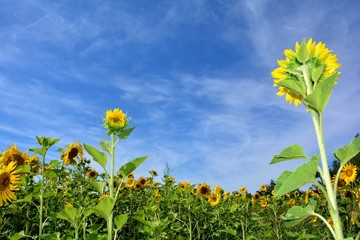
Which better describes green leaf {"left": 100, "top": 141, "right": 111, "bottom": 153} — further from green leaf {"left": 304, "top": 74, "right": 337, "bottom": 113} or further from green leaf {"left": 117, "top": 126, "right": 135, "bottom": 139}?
green leaf {"left": 304, "top": 74, "right": 337, "bottom": 113}

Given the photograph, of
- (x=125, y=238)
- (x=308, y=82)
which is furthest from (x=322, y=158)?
(x=125, y=238)

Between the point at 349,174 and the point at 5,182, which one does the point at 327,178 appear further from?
the point at 349,174

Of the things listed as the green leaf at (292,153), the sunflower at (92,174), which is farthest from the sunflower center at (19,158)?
the green leaf at (292,153)

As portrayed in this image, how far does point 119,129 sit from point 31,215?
3.05 meters

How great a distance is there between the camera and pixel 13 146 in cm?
486

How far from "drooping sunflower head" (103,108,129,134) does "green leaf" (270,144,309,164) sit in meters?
1.69

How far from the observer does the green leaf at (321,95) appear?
5.06ft

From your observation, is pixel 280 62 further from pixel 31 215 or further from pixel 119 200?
pixel 119 200

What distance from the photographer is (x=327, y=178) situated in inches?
63.4

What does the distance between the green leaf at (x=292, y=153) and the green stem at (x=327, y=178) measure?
0.25 ft

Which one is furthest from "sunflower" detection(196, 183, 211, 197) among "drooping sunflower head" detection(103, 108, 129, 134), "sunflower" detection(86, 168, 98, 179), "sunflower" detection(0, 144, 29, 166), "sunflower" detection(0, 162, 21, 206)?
"drooping sunflower head" detection(103, 108, 129, 134)

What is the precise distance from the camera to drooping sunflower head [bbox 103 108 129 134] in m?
3.12

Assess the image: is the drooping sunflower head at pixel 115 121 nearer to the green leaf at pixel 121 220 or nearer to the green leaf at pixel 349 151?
the green leaf at pixel 121 220

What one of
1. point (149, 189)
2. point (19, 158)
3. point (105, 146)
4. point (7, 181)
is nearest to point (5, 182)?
point (7, 181)
